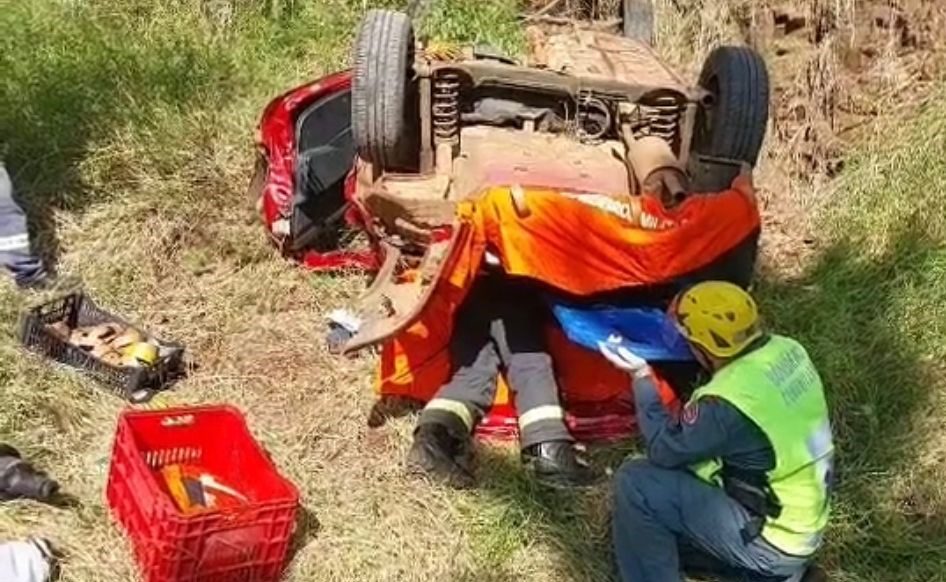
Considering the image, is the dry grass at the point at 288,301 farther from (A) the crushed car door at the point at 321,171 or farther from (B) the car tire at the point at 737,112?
(B) the car tire at the point at 737,112

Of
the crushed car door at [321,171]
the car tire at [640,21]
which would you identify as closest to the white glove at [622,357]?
the crushed car door at [321,171]

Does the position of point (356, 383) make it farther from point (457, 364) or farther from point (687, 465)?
point (687, 465)

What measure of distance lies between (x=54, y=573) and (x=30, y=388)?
964mm

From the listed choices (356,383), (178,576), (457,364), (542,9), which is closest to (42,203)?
(356,383)

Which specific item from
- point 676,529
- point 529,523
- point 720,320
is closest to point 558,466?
point 529,523

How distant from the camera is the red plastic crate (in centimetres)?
373

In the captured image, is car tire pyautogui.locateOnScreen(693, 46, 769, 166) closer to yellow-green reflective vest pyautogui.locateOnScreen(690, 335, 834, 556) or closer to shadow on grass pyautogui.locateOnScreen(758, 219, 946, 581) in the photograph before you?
shadow on grass pyautogui.locateOnScreen(758, 219, 946, 581)

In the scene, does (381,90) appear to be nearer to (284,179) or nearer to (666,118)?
(284,179)

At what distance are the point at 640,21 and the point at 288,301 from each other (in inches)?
116

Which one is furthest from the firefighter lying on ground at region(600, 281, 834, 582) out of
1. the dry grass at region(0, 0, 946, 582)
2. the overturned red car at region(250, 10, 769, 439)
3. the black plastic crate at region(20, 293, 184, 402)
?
the black plastic crate at region(20, 293, 184, 402)

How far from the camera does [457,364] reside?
15.8 ft

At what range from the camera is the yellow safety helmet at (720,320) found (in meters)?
3.78

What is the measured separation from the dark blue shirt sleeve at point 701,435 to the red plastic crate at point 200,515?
41.8 inches

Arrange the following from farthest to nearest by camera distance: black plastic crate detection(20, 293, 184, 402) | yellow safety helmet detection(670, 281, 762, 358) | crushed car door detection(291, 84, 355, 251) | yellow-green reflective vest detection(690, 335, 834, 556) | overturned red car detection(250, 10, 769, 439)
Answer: crushed car door detection(291, 84, 355, 251), black plastic crate detection(20, 293, 184, 402), overturned red car detection(250, 10, 769, 439), yellow safety helmet detection(670, 281, 762, 358), yellow-green reflective vest detection(690, 335, 834, 556)
